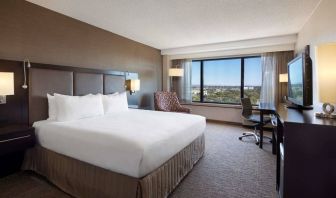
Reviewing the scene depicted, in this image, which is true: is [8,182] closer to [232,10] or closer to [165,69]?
[232,10]

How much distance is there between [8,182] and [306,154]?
330 centimetres

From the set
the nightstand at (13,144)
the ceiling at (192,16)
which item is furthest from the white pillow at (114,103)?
the ceiling at (192,16)

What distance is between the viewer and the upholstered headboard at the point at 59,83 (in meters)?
2.70

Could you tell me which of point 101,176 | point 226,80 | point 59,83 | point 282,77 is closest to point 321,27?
point 282,77

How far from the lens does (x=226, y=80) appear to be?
5758mm

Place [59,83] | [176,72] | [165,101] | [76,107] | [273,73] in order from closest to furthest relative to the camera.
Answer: [76,107] → [59,83] → [273,73] → [165,101] → [176,72]

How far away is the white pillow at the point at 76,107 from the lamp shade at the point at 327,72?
2.99 meters

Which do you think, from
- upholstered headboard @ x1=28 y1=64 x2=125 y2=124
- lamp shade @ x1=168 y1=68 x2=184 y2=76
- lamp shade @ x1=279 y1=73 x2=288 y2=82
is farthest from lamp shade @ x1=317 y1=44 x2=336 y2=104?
lamp shade @ x1=168 y1=68 x2=184 y2=76

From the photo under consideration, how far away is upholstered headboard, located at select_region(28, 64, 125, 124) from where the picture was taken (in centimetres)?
270

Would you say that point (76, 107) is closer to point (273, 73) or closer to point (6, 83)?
point (6, 83)

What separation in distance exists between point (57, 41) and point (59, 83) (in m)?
0.75

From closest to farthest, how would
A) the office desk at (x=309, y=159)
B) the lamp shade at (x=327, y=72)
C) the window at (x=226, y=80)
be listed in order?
the office desk at (x=309, y=159), the lamp shade at (x=327, y=72), the window at (x=226, y=80)

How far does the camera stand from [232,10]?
9.62 feet

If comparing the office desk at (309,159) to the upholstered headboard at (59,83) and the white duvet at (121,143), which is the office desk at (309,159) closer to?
the white duvet at (121,143)
